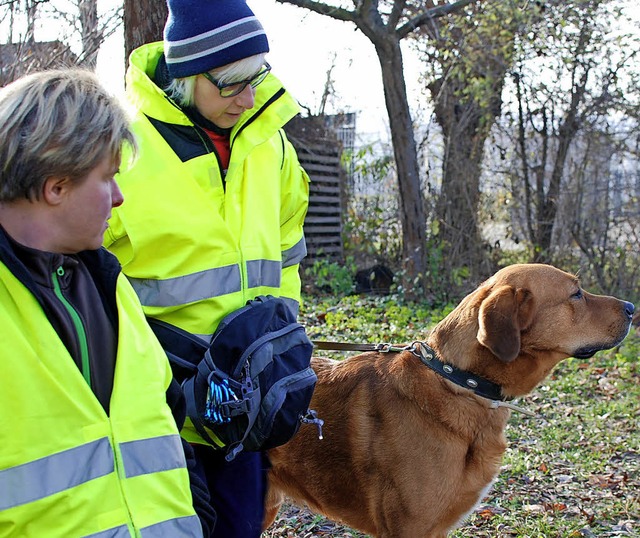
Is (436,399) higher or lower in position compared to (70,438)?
lower

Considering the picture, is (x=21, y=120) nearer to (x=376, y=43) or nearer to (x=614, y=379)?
(x=614, y=379)

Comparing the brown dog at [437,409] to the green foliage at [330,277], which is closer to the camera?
the brown dog at [437,409]

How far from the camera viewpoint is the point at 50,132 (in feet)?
5.71

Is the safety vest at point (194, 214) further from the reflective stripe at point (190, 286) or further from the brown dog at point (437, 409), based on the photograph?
the brown dog at point (437, 409)

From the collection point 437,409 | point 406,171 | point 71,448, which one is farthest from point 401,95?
point 71,448

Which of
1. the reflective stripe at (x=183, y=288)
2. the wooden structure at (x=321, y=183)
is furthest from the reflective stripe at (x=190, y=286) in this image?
the wooden structure at (x=321, y=183)

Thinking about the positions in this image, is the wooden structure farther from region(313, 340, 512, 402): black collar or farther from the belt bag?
the belt bag

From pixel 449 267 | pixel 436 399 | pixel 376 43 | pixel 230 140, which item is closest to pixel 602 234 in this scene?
pixel 449 267

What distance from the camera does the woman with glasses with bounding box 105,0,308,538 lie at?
8.25 feet

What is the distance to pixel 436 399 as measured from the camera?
359 cm

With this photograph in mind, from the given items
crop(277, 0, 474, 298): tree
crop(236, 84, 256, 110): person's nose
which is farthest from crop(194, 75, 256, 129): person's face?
crop(277, 0, 474, 298): tree

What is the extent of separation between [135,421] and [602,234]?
983cm

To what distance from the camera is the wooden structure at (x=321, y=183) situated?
1415 centimetres

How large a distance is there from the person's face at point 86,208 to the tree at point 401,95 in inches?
371
